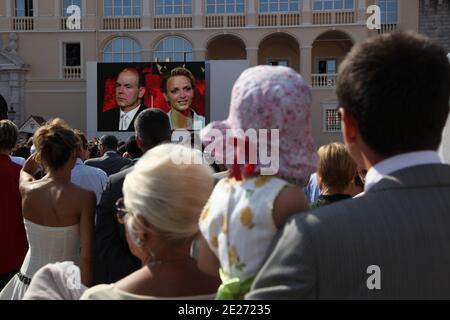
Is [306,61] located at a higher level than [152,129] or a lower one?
higher

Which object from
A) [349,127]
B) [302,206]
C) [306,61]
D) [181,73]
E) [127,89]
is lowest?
[302,206]

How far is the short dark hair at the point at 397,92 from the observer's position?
1579mm

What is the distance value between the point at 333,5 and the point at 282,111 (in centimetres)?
3155

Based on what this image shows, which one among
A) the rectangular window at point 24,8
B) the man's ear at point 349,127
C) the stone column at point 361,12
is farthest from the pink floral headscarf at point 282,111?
the rectangular window at point 24,8

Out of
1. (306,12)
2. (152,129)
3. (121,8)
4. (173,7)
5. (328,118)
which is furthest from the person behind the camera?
(121,8)

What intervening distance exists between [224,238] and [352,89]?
62 centimetres

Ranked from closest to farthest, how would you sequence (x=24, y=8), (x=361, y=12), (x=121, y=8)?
1. (x=361, y=12)
2. (x=121, y=8)
3. (x=24, y=8)

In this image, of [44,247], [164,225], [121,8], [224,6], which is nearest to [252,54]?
[224,6]

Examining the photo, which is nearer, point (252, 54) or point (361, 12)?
point (361, 12)

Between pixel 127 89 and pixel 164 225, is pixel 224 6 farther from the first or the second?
pixel 164 225

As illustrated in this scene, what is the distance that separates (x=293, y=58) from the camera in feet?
112

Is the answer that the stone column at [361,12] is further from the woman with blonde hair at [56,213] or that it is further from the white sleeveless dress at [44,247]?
the white sleeveless dress at [44,247]

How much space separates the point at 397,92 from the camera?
157 centimetres
